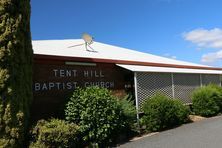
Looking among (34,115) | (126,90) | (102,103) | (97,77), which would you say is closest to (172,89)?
(126,90)

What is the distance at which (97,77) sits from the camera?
13500 mm

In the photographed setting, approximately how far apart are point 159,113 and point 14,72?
20.6 feet

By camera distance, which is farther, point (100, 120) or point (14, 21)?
point (100, 120)

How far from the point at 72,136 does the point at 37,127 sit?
0.94m

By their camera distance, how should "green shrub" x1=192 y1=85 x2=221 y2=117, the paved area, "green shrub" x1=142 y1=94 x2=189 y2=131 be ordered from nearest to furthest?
the paved area < "green shrub" x1=142 y1=94 x2=189 y2=131 < "green shrub" x1=192 y1=85 x2=221 y2=117

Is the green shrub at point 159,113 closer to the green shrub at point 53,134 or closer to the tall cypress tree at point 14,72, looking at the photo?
the green shrub at point 53,134

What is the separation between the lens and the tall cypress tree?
8.88 meters

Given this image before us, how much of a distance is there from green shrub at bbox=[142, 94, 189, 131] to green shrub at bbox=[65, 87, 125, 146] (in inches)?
107

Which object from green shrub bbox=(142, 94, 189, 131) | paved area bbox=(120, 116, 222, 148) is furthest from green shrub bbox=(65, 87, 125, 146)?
green shrub bbox=(142, 94, 189, 131)

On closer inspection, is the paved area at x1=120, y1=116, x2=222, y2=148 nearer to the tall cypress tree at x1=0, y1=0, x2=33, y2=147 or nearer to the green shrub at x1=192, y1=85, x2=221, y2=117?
the tall cypress tree at x1=0, y1=0, x2=33, y2=147

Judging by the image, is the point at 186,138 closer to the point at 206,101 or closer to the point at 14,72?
the point at 14,72

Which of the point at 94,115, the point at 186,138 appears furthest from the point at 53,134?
the point at 186,138

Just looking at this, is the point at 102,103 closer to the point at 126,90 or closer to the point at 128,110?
the point at 128,110

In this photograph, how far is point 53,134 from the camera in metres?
9.12
